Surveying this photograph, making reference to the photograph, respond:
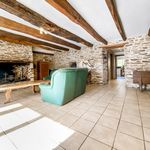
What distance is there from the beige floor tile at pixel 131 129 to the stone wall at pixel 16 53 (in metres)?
5.20

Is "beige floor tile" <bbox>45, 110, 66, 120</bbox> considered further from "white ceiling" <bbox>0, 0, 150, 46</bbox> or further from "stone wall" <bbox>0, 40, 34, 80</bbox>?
"stone wall" <bbox>0, 40, 34, 80</bbox>

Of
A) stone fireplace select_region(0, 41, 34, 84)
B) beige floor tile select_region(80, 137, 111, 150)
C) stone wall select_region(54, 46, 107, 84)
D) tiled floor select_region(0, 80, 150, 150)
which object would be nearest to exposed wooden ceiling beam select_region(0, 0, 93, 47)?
tiled floor select_region(0, 80, 150, 150)

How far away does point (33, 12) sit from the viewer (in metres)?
2.52

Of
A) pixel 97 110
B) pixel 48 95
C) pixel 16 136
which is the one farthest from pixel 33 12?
pixel 97 110

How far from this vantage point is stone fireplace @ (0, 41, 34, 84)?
16.2ft

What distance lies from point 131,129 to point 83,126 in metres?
0.79

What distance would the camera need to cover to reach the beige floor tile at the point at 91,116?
208 centimetres

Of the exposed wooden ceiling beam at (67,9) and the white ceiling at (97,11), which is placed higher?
the white ceiling at (97,11)

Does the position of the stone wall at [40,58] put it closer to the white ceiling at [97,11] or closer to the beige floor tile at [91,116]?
the white ceiling at [97,11]

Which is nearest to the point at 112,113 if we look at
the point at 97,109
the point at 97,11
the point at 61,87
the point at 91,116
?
the point at 97,109

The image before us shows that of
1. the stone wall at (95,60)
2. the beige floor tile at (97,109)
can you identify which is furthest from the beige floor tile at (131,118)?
the stone wall at (95,60)

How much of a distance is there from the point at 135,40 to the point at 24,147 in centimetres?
541

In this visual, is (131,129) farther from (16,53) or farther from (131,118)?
(16,53)

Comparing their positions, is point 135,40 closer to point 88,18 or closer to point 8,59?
point 88,18
